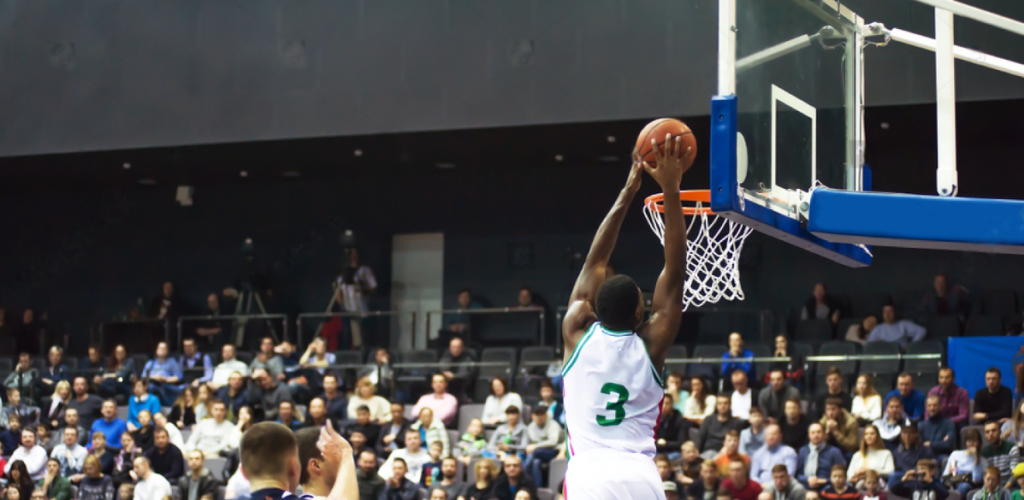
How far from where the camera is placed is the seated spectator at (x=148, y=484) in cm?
1185

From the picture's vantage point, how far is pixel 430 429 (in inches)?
484

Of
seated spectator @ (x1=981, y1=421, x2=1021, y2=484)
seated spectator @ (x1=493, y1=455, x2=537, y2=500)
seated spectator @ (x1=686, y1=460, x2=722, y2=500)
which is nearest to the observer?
seated spectator @ (x1=981, y1=421, x2=1021, y2=484)

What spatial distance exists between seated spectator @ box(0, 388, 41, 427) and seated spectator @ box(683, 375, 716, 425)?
774 cm

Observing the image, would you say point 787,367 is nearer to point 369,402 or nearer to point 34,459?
point 369,402

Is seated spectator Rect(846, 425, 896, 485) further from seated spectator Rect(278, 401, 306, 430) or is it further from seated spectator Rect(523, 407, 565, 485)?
seated spectator Rect(278, 401, 306, 430)

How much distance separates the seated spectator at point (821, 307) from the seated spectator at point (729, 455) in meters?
4.28

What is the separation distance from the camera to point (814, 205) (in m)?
4.78

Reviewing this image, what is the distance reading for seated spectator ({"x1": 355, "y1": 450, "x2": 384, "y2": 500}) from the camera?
11203 millimetres

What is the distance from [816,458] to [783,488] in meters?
0.57

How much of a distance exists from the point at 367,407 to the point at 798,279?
678 centimetres

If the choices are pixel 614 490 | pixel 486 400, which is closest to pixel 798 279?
pixel 486 400

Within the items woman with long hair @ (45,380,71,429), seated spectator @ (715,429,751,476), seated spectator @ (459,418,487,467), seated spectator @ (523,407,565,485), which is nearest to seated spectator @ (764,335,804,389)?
seated spectator @ (715,429,751,476)

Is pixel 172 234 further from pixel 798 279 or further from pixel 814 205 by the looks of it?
pixel 814 205

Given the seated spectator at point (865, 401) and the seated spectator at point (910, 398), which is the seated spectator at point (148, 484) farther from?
the seated spectator at point (910, 398)
